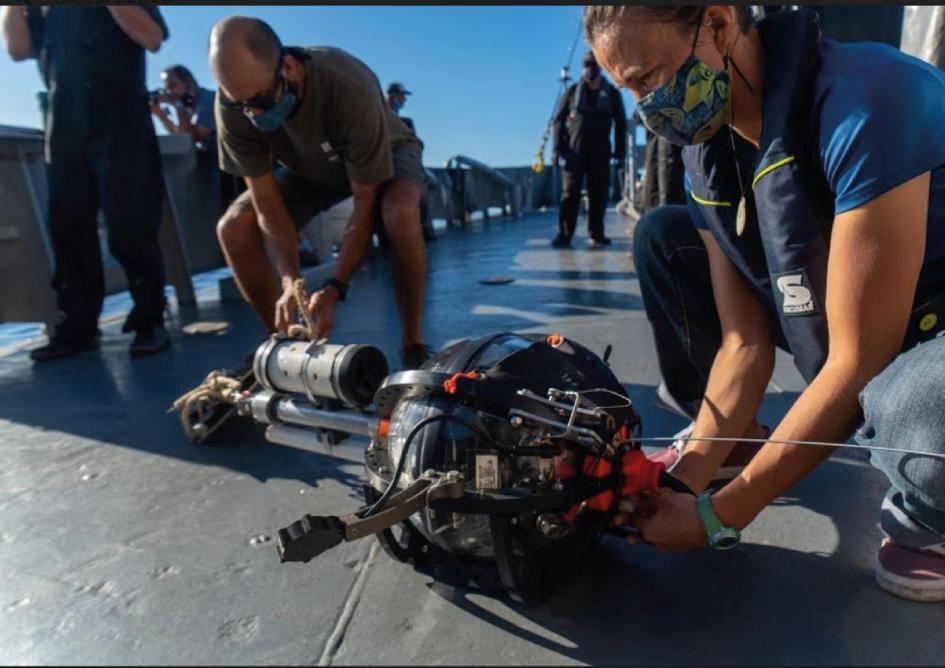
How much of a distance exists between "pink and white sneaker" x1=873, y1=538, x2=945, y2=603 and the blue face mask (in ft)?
6.66

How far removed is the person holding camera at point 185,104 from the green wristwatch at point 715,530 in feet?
17.8

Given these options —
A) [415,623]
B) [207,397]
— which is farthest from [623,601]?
[207,397]

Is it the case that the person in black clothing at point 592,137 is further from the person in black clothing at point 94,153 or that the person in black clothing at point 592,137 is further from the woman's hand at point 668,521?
the woman's hand at point 668,521

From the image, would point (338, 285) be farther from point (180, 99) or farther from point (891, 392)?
point (180, 99)

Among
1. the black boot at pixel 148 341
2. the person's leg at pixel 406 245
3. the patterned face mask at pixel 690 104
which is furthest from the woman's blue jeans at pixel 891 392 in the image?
the black boot at pixel 148 341

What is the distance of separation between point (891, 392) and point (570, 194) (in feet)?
18.5

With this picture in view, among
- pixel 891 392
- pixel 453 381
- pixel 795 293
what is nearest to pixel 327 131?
pixel 453 381

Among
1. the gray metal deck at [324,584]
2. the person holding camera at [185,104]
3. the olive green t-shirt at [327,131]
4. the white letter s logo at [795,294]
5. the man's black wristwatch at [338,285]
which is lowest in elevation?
the gray metal deck at [324,584]

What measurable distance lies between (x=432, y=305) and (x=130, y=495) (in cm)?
240

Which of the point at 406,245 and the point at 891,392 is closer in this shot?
the point at 891,392

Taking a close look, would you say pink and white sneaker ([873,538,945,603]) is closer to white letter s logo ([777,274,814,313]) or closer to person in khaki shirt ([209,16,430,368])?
white letter s logo ([777,274,814,313])

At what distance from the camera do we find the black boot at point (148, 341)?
3.03 metres

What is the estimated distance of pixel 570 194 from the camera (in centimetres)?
640

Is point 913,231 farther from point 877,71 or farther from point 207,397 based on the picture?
point 207,397
